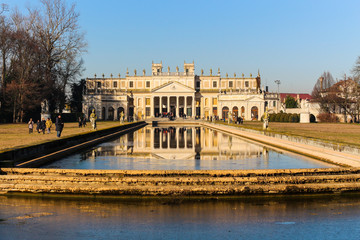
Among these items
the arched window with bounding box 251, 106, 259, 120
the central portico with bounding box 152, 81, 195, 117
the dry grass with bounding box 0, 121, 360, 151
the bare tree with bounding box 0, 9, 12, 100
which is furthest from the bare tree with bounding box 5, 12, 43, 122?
the arched window with bounding box 251, 106, 259, 120

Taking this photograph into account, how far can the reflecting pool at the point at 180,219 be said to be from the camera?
7.47 m

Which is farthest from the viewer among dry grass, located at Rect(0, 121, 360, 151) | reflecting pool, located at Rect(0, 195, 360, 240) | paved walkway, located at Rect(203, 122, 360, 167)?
dry grass, located at Rect(0, 121, 360, 151)

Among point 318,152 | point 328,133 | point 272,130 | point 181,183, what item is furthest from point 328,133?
point 181,183

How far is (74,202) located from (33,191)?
5.54 feet

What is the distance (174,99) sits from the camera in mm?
121812

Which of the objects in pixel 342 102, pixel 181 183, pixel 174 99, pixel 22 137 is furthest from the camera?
pixel 174 99

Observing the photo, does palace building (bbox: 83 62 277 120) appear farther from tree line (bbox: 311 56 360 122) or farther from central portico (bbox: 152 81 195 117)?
tree line (bbox: 311 56 360 122)

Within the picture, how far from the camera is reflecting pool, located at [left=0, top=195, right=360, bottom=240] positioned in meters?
7.47

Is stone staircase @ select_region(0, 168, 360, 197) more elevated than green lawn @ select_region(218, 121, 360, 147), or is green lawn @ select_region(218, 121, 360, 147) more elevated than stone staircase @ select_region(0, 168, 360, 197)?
green lawn @ select_region(218, 121, 360, 147)

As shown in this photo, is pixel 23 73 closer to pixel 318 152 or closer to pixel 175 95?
pixel 318 152

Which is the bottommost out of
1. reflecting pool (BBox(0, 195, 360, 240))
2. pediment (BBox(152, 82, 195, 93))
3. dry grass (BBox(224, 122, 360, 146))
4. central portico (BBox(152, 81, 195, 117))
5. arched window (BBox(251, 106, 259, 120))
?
reflecting pool (BBox(0, 195, 360, 240))

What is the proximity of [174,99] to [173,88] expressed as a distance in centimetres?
704

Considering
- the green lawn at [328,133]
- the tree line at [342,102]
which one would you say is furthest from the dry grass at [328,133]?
the tree line at [342,102]

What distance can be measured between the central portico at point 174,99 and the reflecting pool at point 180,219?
104 meters
